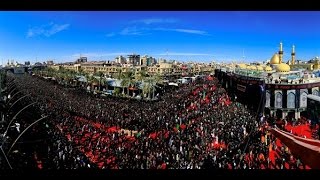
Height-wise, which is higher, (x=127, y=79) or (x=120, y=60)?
(x=120, y=60)

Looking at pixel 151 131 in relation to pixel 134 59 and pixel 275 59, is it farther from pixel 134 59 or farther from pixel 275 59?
pixel 275 59

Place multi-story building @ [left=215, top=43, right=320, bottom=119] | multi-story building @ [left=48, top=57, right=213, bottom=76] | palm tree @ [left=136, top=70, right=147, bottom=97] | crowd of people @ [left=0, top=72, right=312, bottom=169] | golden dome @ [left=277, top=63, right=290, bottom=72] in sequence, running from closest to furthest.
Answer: crowd of people @ [left=0, top=72, right=312, bottom=169] < multi-story building @ [left=215, top=43, right=320, bottom=119] < golden dome @ [left=277, top=63, right=290, bottom=72] < multi-story building @ [left=48, top=57, right=213, bottom=76] < palm tree @ [left=136, top=70, right=147, bottom=97]

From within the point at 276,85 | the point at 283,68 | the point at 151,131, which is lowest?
the point at 151,131

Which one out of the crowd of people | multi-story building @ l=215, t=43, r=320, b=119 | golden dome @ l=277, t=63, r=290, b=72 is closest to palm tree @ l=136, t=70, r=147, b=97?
the crowd of people

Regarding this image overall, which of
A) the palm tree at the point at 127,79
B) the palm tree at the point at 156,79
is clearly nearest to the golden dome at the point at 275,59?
the palm tree at the point at 156,79

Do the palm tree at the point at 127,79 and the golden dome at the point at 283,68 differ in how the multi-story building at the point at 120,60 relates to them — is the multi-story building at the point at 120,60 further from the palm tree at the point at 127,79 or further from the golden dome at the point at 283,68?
the golden dome at the point at 283,68

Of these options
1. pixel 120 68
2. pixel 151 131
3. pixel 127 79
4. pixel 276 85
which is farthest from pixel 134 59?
pixel 276 85

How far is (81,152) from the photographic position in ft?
22.8

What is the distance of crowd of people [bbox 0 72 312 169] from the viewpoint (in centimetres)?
673

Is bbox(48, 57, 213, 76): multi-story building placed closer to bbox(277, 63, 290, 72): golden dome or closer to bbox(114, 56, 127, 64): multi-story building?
bbox(114, 56, 127, 64): multi-story building

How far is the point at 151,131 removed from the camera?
23.1 feet

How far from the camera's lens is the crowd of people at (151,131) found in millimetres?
6727

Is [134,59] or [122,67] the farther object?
[122,67]

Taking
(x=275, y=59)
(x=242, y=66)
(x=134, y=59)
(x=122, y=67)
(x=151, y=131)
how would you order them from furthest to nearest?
1. (x=242, y=66)
2. (x=122, y=67)
3. (x=151, y=131)
4. (x=134, y=59)
5. (x=275, y=59)
